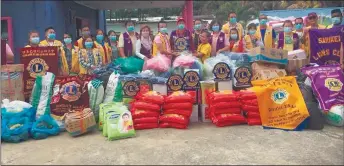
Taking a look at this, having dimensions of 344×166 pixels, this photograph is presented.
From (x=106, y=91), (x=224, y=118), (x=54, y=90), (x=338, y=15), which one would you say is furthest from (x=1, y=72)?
(x=338, y=15)

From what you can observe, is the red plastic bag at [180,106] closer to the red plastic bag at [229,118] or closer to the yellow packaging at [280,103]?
the red plastic bag at [229,118]

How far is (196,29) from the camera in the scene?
659 centimetres

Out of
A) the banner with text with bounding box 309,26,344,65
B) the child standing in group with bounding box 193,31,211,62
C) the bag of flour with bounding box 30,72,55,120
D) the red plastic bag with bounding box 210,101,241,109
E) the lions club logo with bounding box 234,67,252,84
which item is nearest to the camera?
the red plastic bag with bounding box 210,101,241,109

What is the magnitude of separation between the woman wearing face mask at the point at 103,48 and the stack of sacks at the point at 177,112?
184 centimetres

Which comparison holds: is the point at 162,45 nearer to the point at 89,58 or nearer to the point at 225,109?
the point at 89,58

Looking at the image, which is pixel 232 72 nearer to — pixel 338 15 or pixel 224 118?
pixel 224 118

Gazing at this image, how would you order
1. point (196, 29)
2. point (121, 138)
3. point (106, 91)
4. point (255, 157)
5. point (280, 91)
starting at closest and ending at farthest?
1. point (255, 157)
2. point (121, 138)
3. point (280, 91)
4. point (106, 91)
5. point (196, 29)

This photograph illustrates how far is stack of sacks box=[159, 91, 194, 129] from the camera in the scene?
4930 millimetres

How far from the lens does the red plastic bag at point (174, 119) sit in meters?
4.90

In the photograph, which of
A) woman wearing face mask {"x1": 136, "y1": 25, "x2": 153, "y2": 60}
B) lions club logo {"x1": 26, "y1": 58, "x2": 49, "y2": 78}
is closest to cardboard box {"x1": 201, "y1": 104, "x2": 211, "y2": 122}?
woman wearing face mask {"x1": 136, "y1": 25, "x2": 153, "y2": 60}

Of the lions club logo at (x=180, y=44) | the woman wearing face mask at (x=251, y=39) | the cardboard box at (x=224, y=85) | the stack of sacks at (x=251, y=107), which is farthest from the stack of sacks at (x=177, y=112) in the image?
the woman wearing face mask at (x=251, y=39)

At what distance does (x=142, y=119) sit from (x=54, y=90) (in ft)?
4.54

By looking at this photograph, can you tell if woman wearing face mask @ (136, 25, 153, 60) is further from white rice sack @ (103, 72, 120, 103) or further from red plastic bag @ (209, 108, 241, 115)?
red plastic bag @ (209, 108, 241, 115)

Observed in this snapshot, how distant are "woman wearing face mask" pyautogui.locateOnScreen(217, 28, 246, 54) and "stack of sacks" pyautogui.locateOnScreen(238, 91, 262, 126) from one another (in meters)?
1.46
